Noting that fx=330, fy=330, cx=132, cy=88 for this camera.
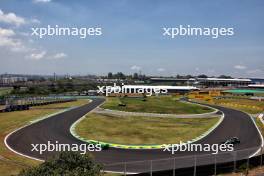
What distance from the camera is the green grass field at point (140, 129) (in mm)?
47875

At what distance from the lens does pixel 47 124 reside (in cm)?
5897

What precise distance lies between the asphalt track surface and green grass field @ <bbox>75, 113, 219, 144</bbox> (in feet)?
9.49

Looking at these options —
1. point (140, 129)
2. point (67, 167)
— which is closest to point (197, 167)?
point (67, 167)

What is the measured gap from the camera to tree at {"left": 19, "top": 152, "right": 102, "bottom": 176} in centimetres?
1647

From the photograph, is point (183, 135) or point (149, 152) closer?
point (149, 152)

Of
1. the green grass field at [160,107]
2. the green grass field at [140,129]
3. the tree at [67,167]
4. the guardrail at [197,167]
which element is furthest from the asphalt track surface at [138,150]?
the green grass field at [160,107]

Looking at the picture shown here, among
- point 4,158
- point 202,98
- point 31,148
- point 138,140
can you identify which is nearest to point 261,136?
point 138,140

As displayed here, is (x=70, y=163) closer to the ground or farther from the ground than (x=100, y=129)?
farther from the ground

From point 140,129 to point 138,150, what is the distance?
15712mm

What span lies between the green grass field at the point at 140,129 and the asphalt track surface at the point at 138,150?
114 inches

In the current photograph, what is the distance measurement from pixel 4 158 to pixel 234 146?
28.0m

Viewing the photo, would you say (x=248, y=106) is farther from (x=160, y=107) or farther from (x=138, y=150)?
(x=138, y=150)

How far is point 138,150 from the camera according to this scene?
40.2 m

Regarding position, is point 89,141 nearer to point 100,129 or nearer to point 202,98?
point 100,129
